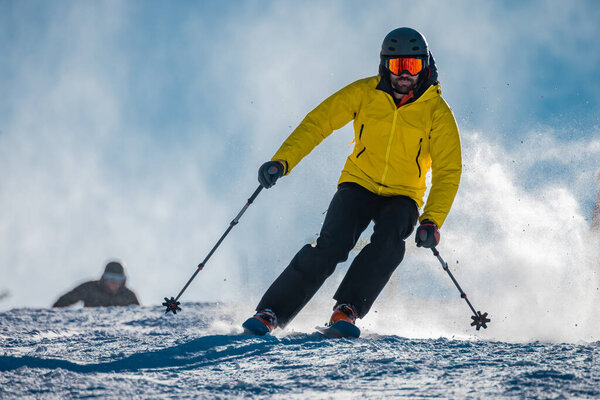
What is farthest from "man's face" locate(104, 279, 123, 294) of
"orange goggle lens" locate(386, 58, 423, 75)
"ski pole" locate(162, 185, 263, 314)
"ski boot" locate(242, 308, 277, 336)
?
"orange goggle lens" locate(386, 58, 423, 75)

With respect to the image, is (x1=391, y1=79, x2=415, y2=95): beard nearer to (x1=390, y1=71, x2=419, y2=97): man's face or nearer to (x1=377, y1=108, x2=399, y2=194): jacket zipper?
(x1=390, y1=71, x2=419, y2=97): man's face

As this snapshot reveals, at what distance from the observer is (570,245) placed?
241 inches

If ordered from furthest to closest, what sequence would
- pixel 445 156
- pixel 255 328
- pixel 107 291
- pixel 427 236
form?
1. pixel 107 291
2. pixel 445 156
3. pixel 427 236
4. pixel 255 328

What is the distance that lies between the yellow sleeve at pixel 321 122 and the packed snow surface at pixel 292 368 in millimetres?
1322

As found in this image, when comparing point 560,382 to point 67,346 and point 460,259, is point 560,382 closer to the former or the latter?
point 67,346

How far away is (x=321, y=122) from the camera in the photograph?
4.52 meters

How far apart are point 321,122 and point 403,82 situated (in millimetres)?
674

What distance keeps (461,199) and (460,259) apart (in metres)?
0.77

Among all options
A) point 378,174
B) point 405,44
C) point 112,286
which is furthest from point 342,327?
point 112,286

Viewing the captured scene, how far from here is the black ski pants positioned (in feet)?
13.1

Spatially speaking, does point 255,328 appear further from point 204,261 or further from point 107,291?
point 107,291

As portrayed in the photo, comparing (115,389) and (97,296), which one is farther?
(97,296)

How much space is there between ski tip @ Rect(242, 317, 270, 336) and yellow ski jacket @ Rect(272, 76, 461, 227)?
3.81 feet

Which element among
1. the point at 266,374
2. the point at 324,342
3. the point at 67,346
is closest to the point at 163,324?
the point at 67,346
